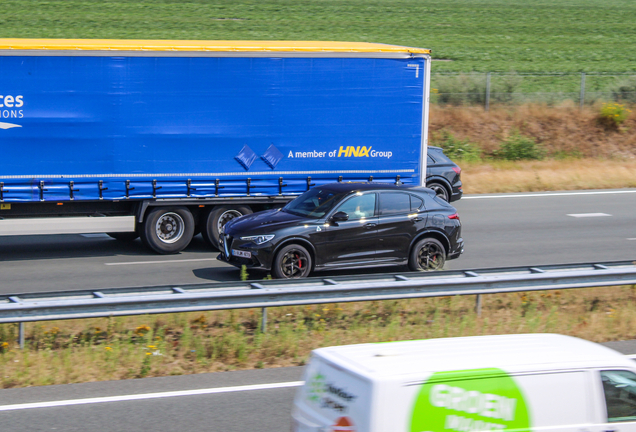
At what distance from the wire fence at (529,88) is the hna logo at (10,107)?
62.8ft

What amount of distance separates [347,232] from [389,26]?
34.3 meters

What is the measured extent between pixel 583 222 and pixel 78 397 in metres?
14.1

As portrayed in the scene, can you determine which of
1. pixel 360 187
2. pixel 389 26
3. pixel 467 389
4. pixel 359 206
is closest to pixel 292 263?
pixel 359 206

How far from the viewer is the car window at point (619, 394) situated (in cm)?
492

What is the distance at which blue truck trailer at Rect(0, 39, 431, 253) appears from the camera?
43.8ft

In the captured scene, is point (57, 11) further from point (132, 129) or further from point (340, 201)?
point (340, 201)

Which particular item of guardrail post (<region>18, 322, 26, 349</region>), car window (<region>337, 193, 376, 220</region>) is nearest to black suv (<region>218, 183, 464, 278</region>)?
car window (<region>337, 193, 376, 220</region>)

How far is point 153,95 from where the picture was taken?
13938 millimetres

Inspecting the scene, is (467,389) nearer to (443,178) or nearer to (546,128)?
(443,178)

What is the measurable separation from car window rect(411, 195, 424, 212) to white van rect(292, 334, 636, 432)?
7.83 metres

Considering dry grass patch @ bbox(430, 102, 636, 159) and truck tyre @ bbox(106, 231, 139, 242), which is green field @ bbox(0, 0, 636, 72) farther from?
truck tyre @ bbox(106, 231, 139, 242)

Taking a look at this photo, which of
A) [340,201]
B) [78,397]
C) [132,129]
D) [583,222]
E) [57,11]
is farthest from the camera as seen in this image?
[57,11]

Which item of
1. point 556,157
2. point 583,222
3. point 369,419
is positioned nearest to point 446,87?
point 556,157

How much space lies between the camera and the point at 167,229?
47.6 ft
